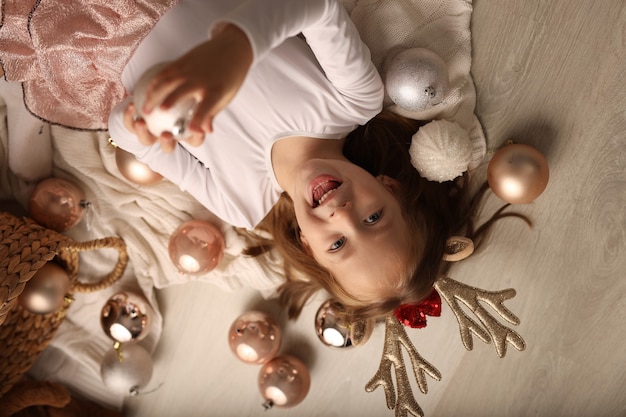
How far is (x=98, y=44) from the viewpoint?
3.92 ft

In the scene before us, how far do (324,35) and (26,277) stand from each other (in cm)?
77

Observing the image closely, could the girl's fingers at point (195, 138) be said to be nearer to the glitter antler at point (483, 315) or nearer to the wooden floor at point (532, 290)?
the glitter antler at point (483, 315)

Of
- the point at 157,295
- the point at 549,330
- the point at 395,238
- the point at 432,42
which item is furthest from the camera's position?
the point at 157,295

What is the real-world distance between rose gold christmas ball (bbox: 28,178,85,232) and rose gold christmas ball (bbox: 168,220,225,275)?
245mm

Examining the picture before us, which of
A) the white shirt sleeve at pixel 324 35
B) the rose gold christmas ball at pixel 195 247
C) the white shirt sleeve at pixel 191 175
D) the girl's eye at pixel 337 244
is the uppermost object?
the white shirt sleeve at pixel 324 35

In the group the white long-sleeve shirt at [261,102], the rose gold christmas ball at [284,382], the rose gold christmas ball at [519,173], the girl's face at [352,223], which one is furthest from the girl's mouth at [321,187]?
the rose gold christmas ball at [284,382]

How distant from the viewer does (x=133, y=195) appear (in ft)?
4.99

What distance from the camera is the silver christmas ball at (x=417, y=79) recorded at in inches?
48.5

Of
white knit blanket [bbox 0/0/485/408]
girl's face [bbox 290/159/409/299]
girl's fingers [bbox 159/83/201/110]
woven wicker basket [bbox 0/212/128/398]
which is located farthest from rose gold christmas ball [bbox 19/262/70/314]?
girl's fingers [bbox 159/83/201/110]

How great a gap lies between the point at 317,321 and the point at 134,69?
2.20 ft

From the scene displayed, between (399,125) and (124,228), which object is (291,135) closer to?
(399,125)

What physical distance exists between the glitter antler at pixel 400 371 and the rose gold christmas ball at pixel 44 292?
71cm

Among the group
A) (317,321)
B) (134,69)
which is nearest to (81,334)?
(317,321)

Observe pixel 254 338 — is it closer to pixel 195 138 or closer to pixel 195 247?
pixel 195 247
